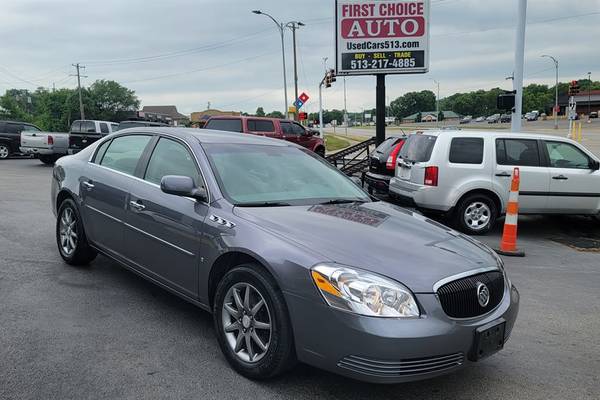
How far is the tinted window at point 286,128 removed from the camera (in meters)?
18.6

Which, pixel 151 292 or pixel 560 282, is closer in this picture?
pixel 151 292

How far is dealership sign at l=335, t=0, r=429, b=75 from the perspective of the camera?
15.6 m

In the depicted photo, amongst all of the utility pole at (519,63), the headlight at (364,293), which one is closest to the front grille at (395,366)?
the headlight at (364,293)

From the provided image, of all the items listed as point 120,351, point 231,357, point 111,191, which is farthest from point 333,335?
point 111,191

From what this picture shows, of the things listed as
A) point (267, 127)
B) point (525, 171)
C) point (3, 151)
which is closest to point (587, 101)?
point (267, 127)

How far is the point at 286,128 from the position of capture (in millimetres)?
18812

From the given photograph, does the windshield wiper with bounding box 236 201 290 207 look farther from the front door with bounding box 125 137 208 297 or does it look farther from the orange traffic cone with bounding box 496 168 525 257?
the orange traffic cone with bounding box 496 168 525 257

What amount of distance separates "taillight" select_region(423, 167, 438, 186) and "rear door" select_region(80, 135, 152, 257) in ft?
16.6

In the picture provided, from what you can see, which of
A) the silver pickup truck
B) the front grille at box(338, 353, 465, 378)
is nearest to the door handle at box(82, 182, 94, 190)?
the front grille at box(338, 353, 465, 378)

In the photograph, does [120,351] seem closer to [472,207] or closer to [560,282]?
[560,282]

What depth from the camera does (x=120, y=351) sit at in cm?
361

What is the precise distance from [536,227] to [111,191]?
26.1ft

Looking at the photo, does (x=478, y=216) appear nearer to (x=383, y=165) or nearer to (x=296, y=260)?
(x=383, y=165)

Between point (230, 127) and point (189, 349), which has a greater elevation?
point (230, 127)
